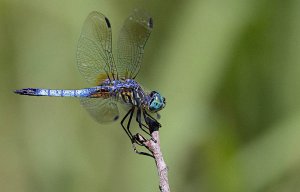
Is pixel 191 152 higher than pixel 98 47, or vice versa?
pixel 98 47

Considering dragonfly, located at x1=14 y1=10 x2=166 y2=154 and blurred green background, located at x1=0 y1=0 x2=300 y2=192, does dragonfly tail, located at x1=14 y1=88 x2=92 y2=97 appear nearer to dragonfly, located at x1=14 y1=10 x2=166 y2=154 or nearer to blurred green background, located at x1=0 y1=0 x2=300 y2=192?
dragonfly, located at x1=14 y1=10 x2=166 y2=154

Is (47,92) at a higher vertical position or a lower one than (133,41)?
lower

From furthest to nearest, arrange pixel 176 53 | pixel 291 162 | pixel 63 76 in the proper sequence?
1. pixel 63 76
2. pixel 176 53
3. pixel 291 162

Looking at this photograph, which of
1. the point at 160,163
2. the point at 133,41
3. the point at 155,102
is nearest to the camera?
the point at 160,163

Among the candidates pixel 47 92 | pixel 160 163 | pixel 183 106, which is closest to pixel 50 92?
pixel 47 92

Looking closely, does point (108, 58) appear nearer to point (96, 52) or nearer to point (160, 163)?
point (96, 52)

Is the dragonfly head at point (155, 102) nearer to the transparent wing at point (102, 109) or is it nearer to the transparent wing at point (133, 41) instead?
the transparent wing at point (102, 109)

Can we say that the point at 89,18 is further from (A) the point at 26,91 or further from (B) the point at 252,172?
(B) the point at 252,172

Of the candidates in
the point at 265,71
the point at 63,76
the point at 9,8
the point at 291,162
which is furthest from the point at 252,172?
the point at 9,8
